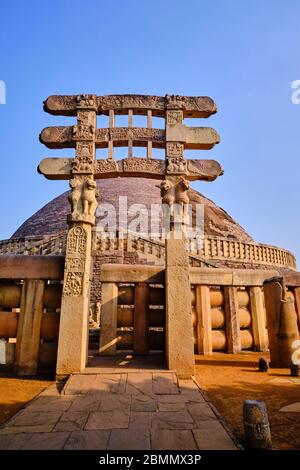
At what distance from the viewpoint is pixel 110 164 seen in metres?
5.62

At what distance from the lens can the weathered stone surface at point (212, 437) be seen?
2.19m

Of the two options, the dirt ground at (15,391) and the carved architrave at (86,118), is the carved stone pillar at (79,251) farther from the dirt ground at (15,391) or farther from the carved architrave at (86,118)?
the dirt ground at (15,391)

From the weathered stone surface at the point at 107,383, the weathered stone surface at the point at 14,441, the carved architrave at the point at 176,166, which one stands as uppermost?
the carved architrave at the point at 176,166

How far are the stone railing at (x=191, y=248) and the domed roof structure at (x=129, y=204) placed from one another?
6972 mm

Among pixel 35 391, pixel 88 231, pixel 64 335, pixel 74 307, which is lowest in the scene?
pixel 35 391

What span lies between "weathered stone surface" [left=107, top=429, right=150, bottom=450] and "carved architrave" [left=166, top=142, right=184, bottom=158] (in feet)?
15.2

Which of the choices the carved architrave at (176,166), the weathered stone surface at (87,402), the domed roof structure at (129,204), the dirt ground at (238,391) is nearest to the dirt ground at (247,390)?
the dirt ground at (238,391)

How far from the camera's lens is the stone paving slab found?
7.47ft

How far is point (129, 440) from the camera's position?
2.29 meters

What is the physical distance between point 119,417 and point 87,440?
0.54 meters
